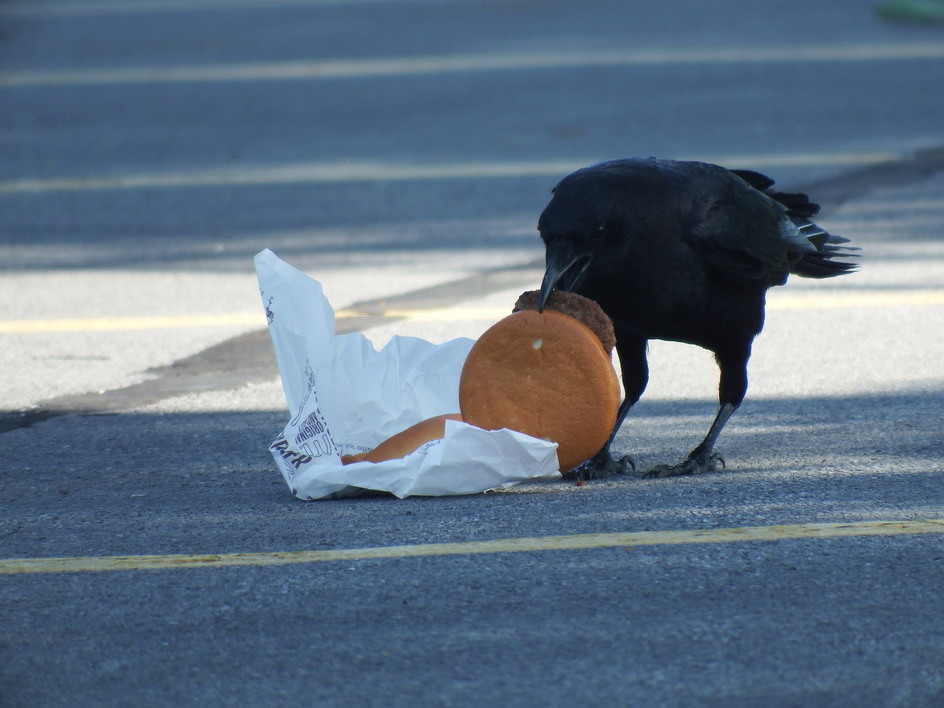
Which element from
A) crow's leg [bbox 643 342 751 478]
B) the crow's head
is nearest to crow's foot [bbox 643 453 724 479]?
crow's leg [bbox 643 342 751 478]

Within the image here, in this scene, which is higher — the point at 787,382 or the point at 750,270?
the point at 750,270

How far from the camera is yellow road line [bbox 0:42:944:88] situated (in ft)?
49.0

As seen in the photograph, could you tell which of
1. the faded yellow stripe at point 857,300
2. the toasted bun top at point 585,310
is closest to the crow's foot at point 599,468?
the toasted bun top at point 585,310

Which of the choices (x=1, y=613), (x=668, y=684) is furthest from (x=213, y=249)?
(x=668, y=684)

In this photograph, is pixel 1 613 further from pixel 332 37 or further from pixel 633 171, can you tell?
pixel 332 37

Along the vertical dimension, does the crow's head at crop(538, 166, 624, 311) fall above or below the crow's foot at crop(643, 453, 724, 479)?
above

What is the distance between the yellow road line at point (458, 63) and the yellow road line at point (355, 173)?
15.3ft

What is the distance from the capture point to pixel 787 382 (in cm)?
520

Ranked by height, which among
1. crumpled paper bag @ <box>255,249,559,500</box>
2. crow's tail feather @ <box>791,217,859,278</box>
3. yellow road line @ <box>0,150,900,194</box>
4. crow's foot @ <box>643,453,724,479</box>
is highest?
yellow road line @ <box>0,150,900,194</box>

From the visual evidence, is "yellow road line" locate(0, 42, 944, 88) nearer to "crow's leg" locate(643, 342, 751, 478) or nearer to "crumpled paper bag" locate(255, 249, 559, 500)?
"crumpled paper bag" locate(255, 249, 559, 500)

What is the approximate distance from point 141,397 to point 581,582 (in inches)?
98.9

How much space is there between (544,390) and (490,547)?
1.95 feet

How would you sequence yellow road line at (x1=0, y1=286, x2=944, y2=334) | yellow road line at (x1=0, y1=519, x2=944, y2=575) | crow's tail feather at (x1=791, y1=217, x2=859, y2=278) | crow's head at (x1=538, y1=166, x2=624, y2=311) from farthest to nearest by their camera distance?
1. yellow road line at (x1=0, y1=286, x2=944, y2=334)
2. crow's tail feather at (x1=791, y1=217, x2=859, y2=278)
3. crow's head at (x1=538, y1=166, x2=624, y2=311)
4. yellow road line at (x1=0, y1=519, x2=944, y2=575)

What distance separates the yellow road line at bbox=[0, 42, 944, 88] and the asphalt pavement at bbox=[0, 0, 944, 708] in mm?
1710
